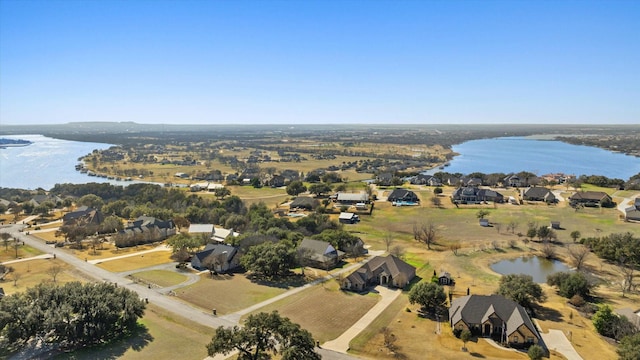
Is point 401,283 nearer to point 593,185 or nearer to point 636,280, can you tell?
point 636,280

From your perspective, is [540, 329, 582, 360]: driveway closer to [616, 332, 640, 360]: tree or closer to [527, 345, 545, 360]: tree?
[527, 345, 545, 360]: tree

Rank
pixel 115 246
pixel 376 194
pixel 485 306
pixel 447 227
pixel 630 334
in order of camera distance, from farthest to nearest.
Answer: pixel 376 194, pixel 447 227, pixel 115 246, pixel 485 306, pixel 630 334

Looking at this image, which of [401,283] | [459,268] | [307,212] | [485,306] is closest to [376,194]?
[307,212]

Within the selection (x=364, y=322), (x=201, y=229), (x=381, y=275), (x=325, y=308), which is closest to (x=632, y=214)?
(x=381, y=275)

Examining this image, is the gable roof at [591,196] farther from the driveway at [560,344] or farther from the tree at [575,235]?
the driveway at [560,344]

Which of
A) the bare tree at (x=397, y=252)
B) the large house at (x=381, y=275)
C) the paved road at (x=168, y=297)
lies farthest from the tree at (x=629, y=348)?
the bare tree at (x=397, y=252)

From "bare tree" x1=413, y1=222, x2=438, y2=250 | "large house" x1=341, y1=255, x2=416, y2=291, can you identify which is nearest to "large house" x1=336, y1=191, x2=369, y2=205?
"bare tree" x1=413, y1=222, x2=438, y2=250
